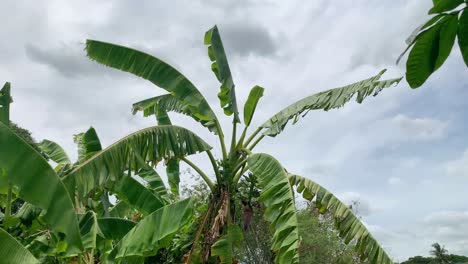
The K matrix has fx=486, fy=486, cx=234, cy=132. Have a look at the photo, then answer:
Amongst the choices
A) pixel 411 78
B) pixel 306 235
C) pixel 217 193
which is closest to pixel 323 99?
pixel 217 193

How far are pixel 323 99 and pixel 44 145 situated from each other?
5.23m

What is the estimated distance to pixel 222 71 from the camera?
755 cm

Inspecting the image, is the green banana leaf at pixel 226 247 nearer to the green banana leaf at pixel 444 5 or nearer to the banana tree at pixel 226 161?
the banana tree at pixel 226 161

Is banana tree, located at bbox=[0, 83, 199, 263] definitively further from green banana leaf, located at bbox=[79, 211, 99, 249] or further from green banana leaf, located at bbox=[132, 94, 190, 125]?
green banana leaf, located at bbox=[132, 94, 190, 125]

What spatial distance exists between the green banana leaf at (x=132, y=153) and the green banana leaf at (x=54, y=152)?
9.02 feet

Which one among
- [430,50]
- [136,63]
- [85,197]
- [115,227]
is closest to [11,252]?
[85,197]

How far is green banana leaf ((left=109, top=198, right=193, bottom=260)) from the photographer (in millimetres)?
6020

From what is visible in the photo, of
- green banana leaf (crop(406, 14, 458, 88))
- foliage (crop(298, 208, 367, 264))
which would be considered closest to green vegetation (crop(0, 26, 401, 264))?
green banana leaf (crop(406, 14, 458, 88))

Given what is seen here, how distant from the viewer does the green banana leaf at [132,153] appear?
5434 millimetres

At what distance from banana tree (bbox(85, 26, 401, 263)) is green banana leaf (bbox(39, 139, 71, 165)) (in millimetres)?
2342

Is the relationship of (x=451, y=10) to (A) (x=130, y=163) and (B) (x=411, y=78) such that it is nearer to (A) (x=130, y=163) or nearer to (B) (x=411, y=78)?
(B) (x=411, y=78)

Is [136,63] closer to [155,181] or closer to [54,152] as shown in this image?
[155,181]

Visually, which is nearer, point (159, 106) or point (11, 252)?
point (11, 252)

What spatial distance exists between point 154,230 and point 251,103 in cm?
258
